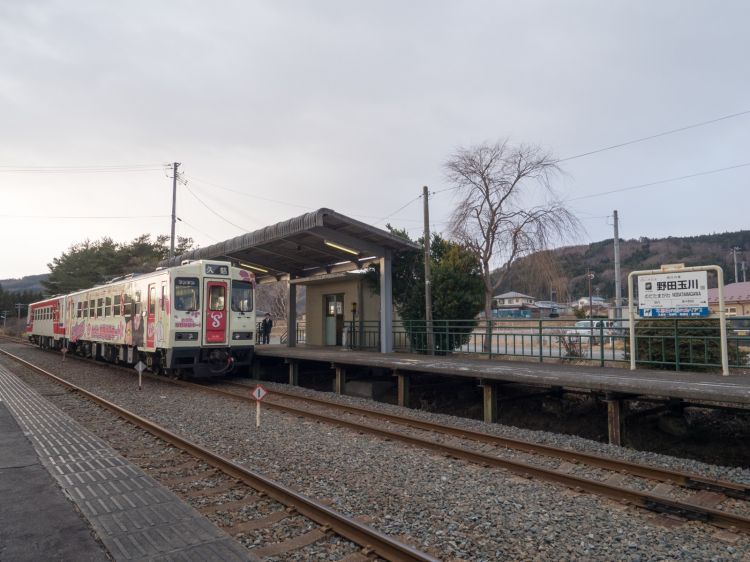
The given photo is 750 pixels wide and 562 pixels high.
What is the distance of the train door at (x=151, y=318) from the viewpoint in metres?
15.1

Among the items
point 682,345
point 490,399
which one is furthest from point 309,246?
point 682,345

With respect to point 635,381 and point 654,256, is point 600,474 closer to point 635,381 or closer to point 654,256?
point 635,381

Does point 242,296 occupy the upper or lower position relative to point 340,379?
upper

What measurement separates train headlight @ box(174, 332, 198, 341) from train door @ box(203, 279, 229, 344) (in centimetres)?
30

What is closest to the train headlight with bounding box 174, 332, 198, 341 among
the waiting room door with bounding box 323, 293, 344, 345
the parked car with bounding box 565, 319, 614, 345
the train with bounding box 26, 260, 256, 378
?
the train with bounding box 26, 260, 256, 378

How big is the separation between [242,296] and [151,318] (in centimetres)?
264

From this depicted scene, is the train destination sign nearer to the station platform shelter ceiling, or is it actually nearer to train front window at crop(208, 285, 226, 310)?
the station platform shelter ceiling

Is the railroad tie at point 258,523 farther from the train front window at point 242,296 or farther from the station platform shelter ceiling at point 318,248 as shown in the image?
the train front window at point 242,296

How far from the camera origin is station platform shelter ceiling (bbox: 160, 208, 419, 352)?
48.2 ft

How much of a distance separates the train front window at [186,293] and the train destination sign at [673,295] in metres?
11.3

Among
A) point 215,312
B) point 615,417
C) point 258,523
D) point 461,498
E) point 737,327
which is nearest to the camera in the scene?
point 258,523

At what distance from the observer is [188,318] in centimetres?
1461

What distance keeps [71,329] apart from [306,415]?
772 inches

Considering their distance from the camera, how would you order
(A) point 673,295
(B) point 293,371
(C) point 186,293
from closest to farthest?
(A) point 673,295
(C) point 186,293
(B) point 293,371
